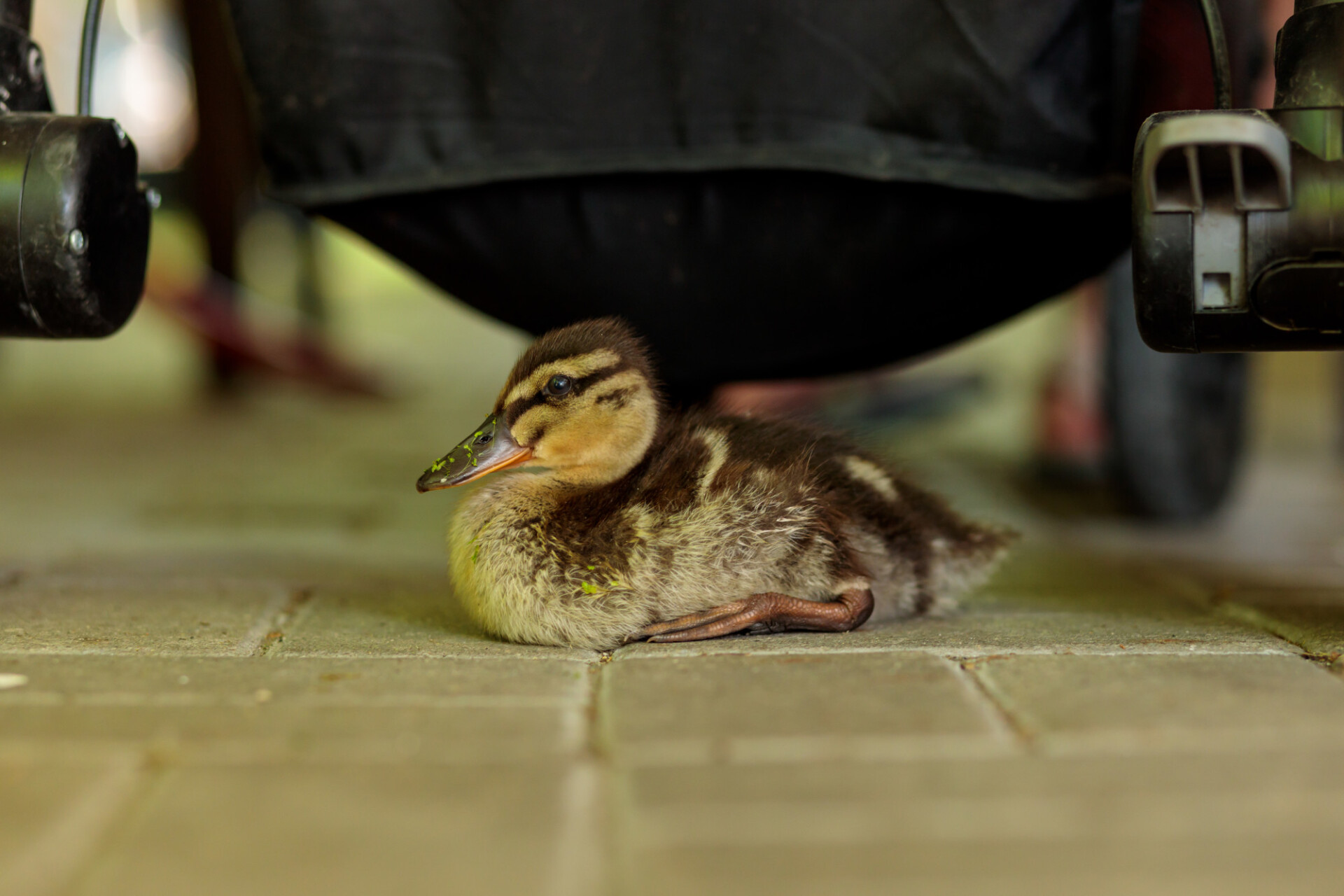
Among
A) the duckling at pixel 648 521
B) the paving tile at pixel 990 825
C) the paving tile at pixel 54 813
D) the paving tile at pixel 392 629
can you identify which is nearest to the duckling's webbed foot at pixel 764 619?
the duckling at pixel 648 521

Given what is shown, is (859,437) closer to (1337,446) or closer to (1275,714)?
(1275,714)

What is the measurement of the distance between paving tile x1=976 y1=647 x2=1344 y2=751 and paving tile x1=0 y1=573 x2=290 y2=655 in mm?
1053

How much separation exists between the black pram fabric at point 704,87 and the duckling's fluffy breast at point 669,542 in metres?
0.49

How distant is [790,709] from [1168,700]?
0.44 m

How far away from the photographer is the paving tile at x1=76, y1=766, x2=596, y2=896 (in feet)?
3.49

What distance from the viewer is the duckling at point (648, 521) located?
6.17ft

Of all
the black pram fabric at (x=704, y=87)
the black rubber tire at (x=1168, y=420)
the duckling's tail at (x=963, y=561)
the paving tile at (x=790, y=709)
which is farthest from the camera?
the black rubber tire at (x=1168, y=420)

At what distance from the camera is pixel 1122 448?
3562 mm

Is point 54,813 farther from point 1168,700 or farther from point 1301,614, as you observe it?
point 1301,614

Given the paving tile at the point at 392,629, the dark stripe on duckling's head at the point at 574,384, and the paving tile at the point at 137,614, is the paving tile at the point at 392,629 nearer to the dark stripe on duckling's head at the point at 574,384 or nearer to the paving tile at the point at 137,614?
the paving tile at the point at 137,614

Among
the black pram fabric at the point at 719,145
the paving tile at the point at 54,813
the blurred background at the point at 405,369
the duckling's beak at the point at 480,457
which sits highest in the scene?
the black pram fabric at the point at 719,145

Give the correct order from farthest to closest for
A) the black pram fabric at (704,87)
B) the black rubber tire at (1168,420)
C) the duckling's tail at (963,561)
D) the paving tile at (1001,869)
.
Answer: the black rubber tire at (1168,420) < the duckling's tail at (963,561) < the black pram fabric at (704,87) < the paving tile at (1001,869)

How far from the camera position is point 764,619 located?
6.08 ft

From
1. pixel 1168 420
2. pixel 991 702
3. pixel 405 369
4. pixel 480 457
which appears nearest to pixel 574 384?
pixel 480 457
